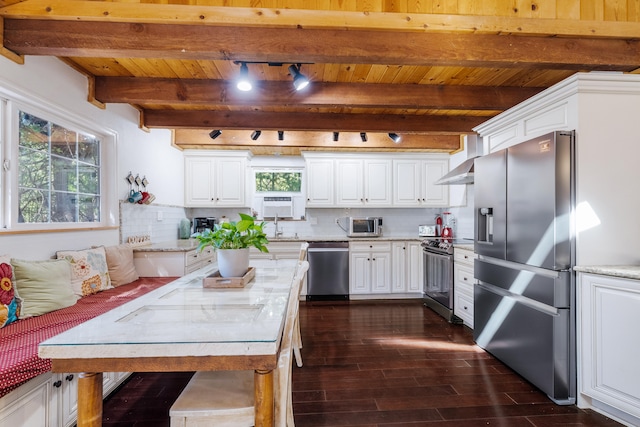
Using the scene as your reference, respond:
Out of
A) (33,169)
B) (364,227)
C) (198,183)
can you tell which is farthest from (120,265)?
(364,227)

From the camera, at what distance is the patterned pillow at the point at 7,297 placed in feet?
5.53

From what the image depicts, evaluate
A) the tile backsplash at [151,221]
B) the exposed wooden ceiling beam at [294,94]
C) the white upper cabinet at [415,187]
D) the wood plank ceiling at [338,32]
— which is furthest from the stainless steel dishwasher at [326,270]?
the wood plank ceiling at [338,32]

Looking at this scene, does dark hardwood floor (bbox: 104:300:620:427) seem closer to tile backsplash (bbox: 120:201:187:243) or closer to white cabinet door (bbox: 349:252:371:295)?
white cabinet door (bbox: 349:252:371:295)

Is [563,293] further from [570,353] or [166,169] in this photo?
[166,169]

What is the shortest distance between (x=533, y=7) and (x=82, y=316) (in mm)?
3379

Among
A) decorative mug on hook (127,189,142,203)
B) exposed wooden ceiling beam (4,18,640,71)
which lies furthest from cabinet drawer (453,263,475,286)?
decorative mug on hook (127,189,142,203)

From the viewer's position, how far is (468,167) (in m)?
3.46

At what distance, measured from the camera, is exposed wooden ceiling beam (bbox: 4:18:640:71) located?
1.92 m

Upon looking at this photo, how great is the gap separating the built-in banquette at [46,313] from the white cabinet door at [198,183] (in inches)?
77.8

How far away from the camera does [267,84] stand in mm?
2857

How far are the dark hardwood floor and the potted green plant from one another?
96 centimetres

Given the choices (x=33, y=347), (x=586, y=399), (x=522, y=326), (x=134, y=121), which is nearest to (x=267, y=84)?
(x=134, y=121)

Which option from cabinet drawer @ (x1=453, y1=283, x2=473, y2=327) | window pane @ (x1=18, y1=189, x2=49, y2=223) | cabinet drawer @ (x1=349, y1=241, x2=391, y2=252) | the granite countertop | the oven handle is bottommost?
cabinet drawer @ (x1=453, y1=283, x2=473, y2=327)

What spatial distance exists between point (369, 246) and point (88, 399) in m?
3.77
